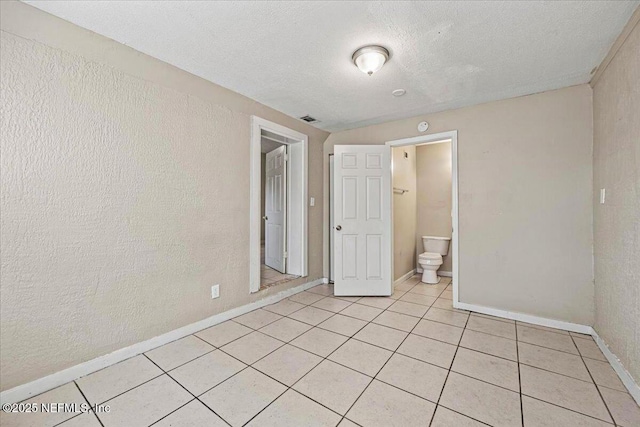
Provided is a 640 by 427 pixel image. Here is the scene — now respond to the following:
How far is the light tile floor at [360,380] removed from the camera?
4.79 feet

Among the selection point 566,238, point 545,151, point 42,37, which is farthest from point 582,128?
point 42,37

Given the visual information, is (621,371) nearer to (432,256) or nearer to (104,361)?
(432,256)

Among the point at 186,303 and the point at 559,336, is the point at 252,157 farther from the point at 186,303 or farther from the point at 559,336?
the point at 559,336

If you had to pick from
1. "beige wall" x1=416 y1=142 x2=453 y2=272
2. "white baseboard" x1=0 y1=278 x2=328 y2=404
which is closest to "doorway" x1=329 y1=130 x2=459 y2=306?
"white baseboard" x1=0 y1=278 x2=328 y2=404

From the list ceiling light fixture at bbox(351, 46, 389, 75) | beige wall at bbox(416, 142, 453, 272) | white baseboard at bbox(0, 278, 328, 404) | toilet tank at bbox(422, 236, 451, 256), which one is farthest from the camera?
beige wall at bbox(416, 142, 453, 272)

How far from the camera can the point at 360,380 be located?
1771 mm

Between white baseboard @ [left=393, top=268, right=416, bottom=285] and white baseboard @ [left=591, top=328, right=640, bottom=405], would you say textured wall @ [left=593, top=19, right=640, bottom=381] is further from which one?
white baseboard @ [left=393, top=268, right=416, bottom=285]

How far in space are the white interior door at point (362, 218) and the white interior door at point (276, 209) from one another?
819 millimetres

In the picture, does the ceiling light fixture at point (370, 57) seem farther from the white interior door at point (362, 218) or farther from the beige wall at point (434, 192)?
the beige wall at point (434, 192)

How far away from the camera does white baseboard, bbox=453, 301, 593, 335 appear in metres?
2.50

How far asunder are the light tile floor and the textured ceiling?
7.50 ft

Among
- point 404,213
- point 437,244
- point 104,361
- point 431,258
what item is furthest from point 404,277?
point 104,361

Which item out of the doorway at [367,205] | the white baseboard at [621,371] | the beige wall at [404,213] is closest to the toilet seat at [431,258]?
the beige wall at [404,213]

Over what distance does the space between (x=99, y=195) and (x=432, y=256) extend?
4045mm
